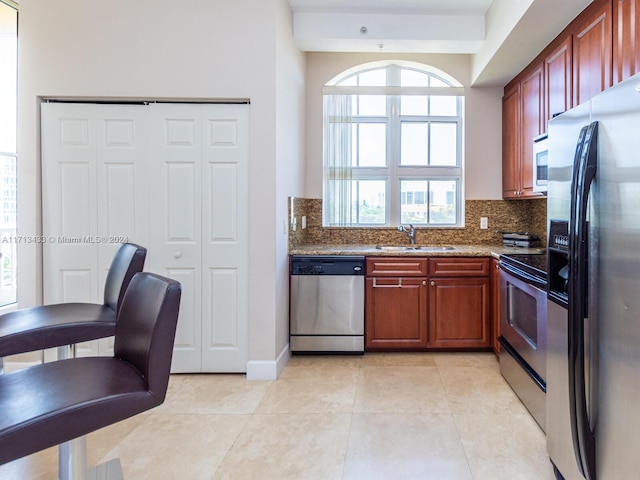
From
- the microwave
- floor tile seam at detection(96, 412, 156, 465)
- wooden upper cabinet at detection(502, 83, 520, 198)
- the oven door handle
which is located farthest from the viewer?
wooden upper cabinet at detection(502, 83, 520, 198)

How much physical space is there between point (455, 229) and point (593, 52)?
193 centimetres

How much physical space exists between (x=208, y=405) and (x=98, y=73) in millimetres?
2438

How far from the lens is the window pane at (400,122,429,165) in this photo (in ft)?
13.1

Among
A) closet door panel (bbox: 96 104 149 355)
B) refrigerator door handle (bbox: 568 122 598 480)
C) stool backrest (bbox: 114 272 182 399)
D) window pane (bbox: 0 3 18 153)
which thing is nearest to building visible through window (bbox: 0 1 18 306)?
window pane (bbox: 0 3 18 153)

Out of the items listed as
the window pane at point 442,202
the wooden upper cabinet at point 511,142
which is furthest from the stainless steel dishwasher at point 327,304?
the wooden upper cabinet at point 511,142

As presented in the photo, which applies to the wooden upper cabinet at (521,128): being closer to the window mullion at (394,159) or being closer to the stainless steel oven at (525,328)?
the stainless steel oven at (525,328)

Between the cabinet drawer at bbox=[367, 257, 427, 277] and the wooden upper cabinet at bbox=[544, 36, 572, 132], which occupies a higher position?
the wooden upper cabinet at bbox=[544, 36, 572, 132]

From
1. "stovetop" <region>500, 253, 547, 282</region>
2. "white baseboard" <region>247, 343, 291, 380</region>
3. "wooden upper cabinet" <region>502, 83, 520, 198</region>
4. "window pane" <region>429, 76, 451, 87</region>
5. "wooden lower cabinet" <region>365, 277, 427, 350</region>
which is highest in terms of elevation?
"window pane" <region>429, 76, 451, 87</region>

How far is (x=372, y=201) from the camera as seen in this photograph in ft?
13.2

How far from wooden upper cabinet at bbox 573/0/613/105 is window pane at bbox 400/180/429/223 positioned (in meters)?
1.68

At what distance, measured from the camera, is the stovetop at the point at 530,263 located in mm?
2086

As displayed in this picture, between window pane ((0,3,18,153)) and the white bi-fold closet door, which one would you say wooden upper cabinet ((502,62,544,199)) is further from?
window pane ((0,3,18,153))

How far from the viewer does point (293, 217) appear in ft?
11.0

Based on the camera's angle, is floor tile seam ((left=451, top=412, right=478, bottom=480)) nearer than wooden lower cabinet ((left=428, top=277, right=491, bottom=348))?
Yes
